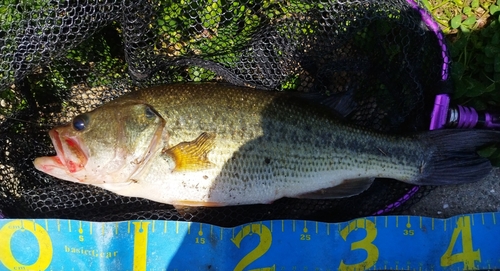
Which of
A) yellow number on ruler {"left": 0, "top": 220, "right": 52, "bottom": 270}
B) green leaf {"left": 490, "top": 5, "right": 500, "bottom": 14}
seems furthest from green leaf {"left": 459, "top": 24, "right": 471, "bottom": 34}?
yellow number on ruler {"left": 0, "top": 220, "right": 52, "bottom": 270}

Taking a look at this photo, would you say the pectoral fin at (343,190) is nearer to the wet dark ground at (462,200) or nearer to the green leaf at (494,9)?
the wet dark ground at (462,200)

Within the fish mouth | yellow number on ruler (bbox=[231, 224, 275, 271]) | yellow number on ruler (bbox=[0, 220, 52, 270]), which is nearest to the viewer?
the fish mouth

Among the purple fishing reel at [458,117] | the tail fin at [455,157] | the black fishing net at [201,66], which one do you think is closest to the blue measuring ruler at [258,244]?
the black fishing net at [201,66]

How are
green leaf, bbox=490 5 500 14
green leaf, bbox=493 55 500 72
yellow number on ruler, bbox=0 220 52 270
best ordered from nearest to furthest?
yellow number on ruler, bbox=0 220 52 270, green leaf, bbox=493 55 500 72, green leaf, bbox=490 5 500 14

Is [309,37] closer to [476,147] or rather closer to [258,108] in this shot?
[258,108]

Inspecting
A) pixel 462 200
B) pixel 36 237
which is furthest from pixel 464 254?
pixel 36 237

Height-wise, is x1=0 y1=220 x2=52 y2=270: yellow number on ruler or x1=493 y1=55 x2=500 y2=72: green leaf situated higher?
x1=493 y1=55 x2=500 y2=72: green leaf

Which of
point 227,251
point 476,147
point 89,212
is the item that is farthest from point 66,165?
point 476,147

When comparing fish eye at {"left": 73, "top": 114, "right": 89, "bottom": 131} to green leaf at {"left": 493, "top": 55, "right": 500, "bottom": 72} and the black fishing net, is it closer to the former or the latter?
the black fishing net
